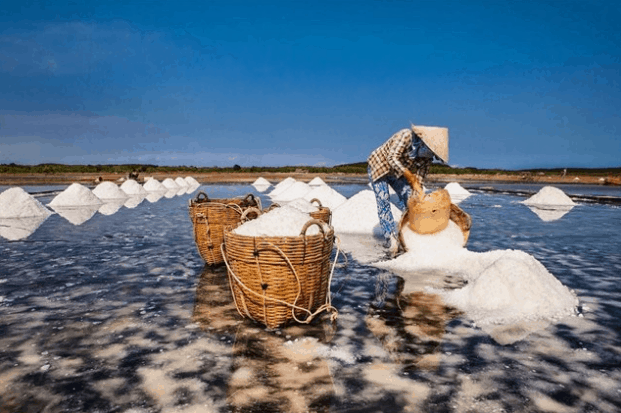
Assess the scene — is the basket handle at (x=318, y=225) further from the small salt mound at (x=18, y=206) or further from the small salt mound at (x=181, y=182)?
the small salt mound at (x=181, y=182)

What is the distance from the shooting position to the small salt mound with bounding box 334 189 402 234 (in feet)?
24.7

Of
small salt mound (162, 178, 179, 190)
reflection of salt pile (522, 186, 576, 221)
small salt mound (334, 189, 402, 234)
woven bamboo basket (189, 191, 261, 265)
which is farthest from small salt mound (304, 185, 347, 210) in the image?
small salt mound (162, 178, 179, 190)

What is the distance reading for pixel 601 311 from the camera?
11.0ft

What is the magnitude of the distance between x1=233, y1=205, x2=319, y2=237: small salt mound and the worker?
2.31m

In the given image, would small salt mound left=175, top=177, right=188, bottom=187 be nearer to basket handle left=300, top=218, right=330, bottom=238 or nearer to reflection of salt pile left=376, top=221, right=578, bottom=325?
reflection of salt pile left=376, top=221, right=578, bottom=325

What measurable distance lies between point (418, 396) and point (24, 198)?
10.7 meters

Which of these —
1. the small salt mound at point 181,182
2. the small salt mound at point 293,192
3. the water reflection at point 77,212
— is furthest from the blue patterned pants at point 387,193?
the small salt mound at point 181,182

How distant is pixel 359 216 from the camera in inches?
303

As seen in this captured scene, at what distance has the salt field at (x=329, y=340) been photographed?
206 centimetres

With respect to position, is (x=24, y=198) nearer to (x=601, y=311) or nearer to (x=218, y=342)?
(x=218, y=342)

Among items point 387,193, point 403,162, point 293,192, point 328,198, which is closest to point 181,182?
point 293,192

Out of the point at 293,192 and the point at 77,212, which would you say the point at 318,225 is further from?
the point at 293,192

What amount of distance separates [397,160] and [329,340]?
296cm

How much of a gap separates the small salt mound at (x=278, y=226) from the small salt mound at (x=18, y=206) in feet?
29.1
